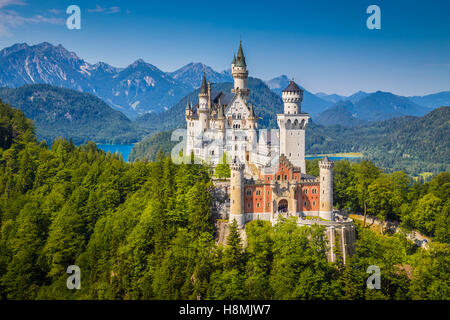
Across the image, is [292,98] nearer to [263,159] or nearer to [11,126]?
[263,159]

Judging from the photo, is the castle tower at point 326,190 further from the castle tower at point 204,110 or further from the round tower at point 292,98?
the castle tower at point 204,110

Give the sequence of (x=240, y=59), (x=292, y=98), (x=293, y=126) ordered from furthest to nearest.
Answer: (x=240, y=59), (x=293, y=126), (x=292, y=98)

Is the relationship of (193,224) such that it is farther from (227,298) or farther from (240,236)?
(227,298)

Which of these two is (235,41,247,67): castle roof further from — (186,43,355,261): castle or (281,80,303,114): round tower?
(281,80,303,114): round tower

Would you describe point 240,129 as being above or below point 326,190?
above

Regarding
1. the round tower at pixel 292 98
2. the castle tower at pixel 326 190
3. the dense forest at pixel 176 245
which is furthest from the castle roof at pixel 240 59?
the castle tower at pixel 326 190

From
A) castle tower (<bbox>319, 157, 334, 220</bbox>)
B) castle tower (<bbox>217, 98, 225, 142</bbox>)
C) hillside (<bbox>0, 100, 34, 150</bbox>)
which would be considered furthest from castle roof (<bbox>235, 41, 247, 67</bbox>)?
hillside (<bbox>0, 100, 34, 150</bbox>)

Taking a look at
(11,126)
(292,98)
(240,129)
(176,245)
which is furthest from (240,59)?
(11,126)
